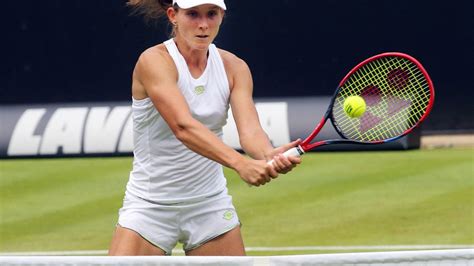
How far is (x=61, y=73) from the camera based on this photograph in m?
15.2

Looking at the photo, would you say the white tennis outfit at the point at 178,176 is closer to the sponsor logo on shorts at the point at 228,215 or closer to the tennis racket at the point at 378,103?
the sponsor logo on shorts at the point at 228,215

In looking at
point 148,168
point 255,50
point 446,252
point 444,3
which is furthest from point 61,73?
point 446,252

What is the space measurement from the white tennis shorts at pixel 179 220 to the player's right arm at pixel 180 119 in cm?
44

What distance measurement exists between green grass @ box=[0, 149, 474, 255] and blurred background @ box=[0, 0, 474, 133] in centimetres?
94

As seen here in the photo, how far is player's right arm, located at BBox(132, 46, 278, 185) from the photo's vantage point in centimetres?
523

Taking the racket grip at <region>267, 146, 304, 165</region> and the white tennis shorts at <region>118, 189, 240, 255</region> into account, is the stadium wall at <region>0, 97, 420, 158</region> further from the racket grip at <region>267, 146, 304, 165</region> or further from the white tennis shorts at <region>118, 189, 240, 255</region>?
the racket grip at <region>267, 146, 304, 165</region>

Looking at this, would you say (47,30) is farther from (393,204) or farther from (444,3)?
(393,204)

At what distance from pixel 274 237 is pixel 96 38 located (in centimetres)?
578

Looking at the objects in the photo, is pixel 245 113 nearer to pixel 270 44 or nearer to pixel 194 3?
pixel 194 3

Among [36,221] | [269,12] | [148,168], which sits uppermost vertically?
[148,168]

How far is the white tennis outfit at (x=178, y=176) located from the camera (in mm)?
5570

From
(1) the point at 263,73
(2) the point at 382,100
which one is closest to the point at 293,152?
(2) the point at 382,100

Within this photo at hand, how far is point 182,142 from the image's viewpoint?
17.6ft

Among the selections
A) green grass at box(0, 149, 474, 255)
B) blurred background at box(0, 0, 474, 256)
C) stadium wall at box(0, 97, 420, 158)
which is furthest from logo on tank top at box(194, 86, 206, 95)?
stadium wall at box(0, 97, 420, 158)
